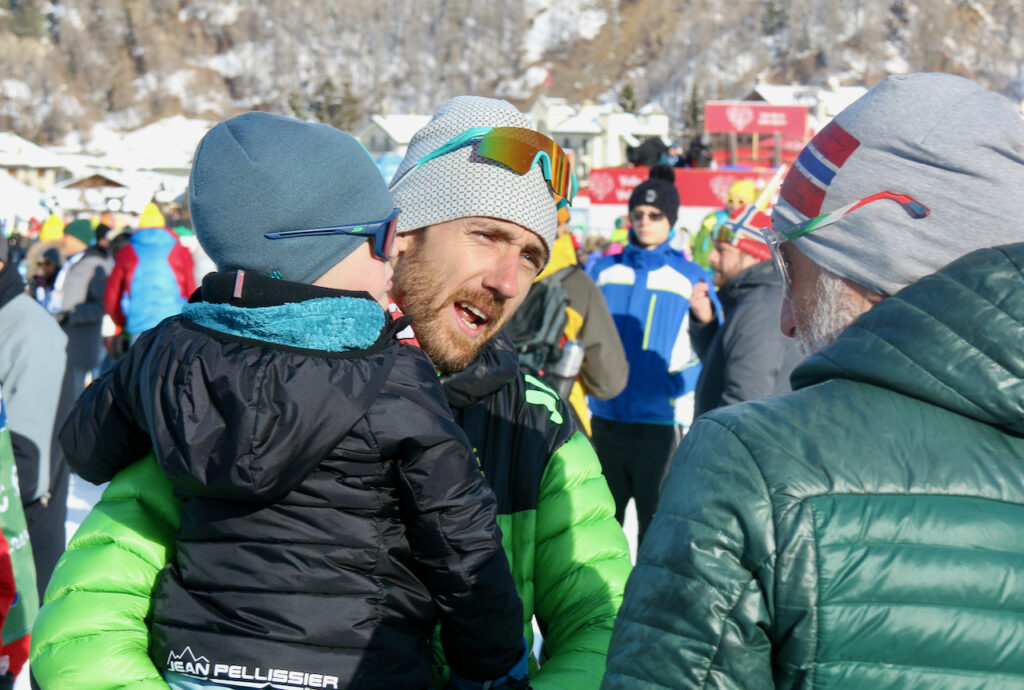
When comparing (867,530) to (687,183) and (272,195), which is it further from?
(687,183)

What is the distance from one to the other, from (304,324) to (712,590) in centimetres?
68

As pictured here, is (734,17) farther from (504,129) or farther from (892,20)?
(504,129)

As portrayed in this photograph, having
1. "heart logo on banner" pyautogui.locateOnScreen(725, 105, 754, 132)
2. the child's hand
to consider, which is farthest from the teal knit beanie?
"heart logo on banner" pyautogui.locateOnScreen(725, 105, 754, 132)

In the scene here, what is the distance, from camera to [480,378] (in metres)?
1.66

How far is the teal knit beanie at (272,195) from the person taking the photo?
4.77 ft

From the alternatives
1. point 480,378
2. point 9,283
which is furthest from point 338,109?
point 480,378

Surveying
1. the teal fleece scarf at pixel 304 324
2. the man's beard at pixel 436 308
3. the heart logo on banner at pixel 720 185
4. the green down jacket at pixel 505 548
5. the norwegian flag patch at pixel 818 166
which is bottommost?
the heart logo on banner at pixel 720 185

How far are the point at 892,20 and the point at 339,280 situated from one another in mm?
111422

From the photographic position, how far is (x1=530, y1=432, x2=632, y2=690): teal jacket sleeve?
1.59 m

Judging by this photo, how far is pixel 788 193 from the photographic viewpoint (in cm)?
147

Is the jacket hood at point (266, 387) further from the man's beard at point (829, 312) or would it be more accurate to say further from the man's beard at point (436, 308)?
the man's beard at point (829, 312)

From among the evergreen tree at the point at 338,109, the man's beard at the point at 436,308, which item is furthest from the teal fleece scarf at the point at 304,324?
the evergreen tree at the point at 338,109

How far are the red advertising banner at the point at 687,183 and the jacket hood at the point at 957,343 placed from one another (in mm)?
20796

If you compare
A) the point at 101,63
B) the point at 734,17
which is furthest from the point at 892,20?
the point at 101,63
